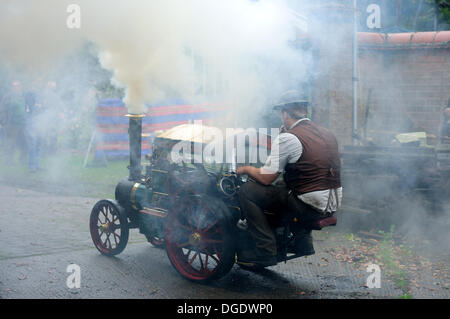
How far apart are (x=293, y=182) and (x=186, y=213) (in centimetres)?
109

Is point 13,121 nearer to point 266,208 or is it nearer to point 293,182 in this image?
point 266,208

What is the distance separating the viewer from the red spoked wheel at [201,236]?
4.35 m

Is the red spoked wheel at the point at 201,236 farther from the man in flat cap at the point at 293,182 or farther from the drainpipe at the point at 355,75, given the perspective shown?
the drainpipe at the point at 355,75

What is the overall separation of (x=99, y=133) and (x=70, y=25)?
25.3 feet

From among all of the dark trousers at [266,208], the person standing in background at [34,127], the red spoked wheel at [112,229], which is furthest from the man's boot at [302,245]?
the person standing in background at [34,127]

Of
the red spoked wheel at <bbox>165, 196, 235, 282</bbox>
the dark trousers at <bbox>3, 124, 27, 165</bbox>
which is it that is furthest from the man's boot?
the dark trousers at <bbox>3, 124, 27, 165</bbox>

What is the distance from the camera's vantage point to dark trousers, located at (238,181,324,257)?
13.6 ft

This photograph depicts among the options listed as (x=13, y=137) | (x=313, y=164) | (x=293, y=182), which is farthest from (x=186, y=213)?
(x=13, y=137)

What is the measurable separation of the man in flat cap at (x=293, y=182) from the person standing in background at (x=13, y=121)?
396 inches

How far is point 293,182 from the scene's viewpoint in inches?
165

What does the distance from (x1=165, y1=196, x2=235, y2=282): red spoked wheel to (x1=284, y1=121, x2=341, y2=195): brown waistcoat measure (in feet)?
2.34

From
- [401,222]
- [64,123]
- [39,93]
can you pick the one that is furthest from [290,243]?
[64,123]

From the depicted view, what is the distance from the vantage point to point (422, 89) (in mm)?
8453

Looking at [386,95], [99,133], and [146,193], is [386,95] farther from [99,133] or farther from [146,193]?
[99,133]
